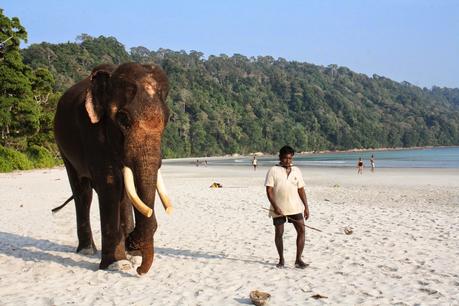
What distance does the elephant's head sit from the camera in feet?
20.4

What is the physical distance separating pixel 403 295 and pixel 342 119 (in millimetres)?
165255

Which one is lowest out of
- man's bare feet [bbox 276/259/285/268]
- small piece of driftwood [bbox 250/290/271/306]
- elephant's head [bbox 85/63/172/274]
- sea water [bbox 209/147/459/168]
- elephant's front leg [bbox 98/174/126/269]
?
sea water [bbox 209/147/459/168]

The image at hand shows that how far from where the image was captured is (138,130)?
6227mm

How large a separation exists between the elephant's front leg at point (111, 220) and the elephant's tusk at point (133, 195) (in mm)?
630

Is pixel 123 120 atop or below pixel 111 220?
atop

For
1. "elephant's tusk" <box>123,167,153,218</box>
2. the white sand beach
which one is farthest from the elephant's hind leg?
"elephant's tusk" <box>123,167,153,218</box>

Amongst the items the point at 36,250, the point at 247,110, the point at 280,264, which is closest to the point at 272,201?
the point at 280,264

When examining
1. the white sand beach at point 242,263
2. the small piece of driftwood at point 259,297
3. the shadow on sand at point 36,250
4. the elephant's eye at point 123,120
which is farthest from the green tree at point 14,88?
the small piece of driftwood at point 259,297

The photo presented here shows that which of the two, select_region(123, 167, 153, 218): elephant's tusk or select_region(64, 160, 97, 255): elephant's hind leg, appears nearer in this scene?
select_region(123, 167, 153, 218): elephant's tusk

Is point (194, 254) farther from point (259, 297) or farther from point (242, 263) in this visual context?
point (259, 297)

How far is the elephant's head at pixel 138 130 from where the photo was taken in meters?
6.22

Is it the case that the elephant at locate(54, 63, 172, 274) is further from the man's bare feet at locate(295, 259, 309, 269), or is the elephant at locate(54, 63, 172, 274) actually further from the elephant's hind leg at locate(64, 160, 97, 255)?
the man's bare feet at locate(295, 259, 309, 269)

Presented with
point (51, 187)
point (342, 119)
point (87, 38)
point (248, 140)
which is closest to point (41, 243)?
point (51, 187)

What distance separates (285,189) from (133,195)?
225cm
